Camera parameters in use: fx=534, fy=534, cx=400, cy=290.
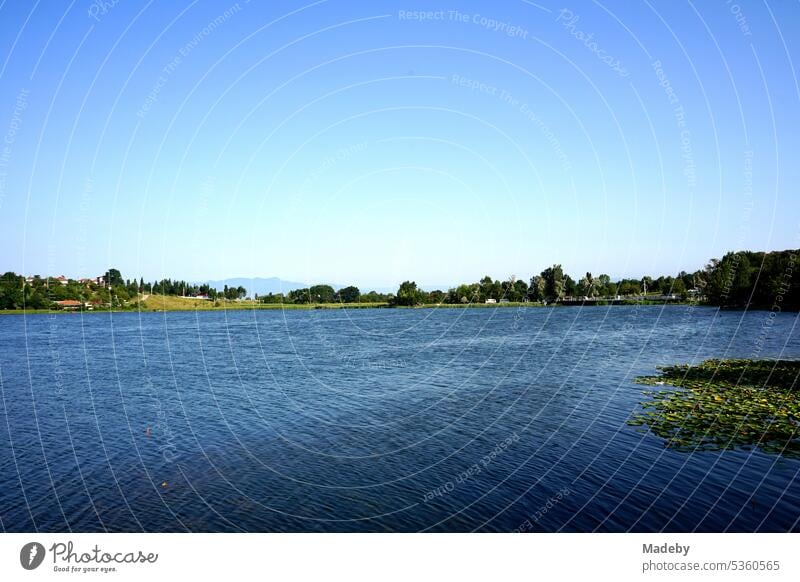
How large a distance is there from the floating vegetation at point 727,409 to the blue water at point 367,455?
137cm

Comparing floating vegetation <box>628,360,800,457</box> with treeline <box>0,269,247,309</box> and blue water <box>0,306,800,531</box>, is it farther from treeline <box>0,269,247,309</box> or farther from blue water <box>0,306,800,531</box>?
treeline <box>0,269,247,309</box>

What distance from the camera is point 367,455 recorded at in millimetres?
24469

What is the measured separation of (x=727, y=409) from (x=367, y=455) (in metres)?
19.1

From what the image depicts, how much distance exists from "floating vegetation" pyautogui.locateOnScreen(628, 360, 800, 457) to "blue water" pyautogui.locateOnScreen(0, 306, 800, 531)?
1.37 meters

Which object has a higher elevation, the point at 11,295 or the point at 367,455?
the point at 11,295

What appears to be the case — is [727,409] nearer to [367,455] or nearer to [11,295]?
[367,455]

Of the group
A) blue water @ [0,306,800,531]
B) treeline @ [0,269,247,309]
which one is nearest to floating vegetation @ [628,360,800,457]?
blue water @ [0,306,800,531]

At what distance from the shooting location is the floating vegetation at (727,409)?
2358 centimetres

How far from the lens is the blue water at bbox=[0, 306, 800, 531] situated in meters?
17.9

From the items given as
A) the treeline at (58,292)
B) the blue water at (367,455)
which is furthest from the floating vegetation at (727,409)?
the treeline at (58,292)

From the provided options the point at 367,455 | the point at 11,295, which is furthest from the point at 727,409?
the point at 11,295

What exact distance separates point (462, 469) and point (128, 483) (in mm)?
13443
